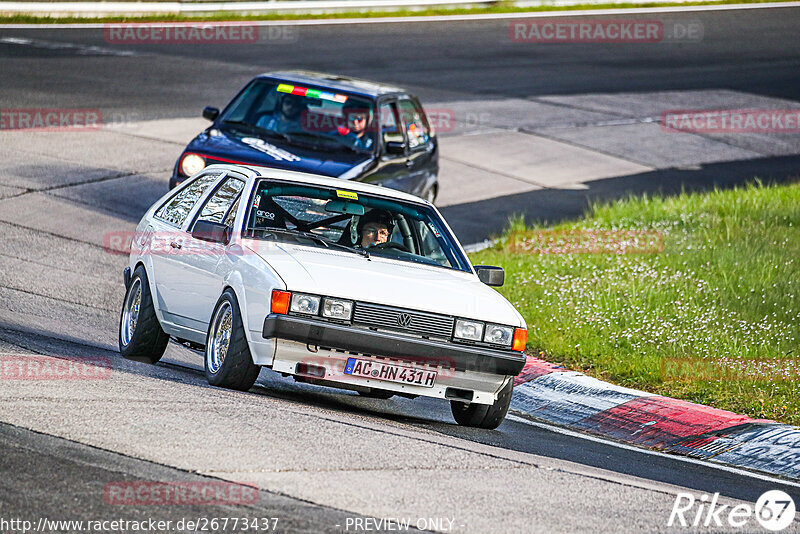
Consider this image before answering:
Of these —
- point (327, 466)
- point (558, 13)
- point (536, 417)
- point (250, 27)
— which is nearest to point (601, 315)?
point (536, 417)

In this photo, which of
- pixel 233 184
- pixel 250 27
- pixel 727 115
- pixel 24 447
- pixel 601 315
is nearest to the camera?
pixel 24 447

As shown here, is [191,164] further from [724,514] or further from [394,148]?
[724,514]

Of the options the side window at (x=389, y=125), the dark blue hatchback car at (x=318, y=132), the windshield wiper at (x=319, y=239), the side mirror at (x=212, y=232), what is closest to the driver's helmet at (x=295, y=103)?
the dark blue hatchback car at (x=318, y=132)

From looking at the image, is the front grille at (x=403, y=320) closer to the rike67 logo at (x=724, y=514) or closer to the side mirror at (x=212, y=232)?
the side mirror at (x=212, y=232)

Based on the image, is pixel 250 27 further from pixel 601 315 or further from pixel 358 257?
pixel 358 257

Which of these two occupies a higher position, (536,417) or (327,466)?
(327,466)

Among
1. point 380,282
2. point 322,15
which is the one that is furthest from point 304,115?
point 322,15

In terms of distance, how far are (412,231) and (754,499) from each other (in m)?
3.27

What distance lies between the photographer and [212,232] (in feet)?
28.5

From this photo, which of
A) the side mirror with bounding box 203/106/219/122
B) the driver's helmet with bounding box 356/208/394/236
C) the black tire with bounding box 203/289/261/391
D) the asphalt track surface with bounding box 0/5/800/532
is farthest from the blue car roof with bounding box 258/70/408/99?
the black tire with bounding box 203/289/261/391

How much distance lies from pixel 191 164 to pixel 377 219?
185 inches

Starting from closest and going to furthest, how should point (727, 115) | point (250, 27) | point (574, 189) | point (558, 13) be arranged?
point (574, 189), point (727, 115), point (250, 27), point (558, 13)

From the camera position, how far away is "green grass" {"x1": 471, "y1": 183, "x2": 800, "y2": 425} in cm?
1013

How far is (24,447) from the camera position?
627 cm
